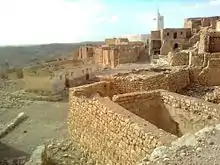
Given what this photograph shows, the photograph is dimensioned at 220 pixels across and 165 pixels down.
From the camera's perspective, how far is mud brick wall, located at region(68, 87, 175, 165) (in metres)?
5.55

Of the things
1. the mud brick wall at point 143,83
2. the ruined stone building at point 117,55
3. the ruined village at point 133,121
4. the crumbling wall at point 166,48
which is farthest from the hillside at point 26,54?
the mud brick wall at point 143,83

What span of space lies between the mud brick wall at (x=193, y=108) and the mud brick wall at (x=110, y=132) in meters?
1.28

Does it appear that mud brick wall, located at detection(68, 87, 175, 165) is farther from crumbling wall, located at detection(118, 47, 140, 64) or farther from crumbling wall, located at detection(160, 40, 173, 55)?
crumbling wall, located at detection(118, 47, 140, 64)

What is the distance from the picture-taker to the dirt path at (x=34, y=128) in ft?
45.0

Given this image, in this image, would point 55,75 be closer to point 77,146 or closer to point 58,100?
point 58,100

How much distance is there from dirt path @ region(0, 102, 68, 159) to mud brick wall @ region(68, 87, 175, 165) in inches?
189

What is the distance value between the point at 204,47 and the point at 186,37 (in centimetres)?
2082

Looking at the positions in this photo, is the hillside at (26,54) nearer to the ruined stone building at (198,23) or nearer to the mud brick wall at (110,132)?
the ruined stone building at (198,23)

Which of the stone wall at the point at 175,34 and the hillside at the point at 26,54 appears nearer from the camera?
the stone wall at the point at 175,34

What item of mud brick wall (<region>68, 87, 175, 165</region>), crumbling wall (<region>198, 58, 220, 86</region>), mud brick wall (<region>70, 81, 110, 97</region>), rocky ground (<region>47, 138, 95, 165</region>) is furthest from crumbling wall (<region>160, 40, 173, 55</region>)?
rocky ground (<region>47, 138, 95, 165</region>)

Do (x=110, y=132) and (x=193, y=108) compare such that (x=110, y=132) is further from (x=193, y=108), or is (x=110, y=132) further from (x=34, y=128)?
(x=34, y=128)

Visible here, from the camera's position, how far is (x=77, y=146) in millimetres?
8938

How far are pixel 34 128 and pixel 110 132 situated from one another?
35.8 ft

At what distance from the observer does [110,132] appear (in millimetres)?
6844
